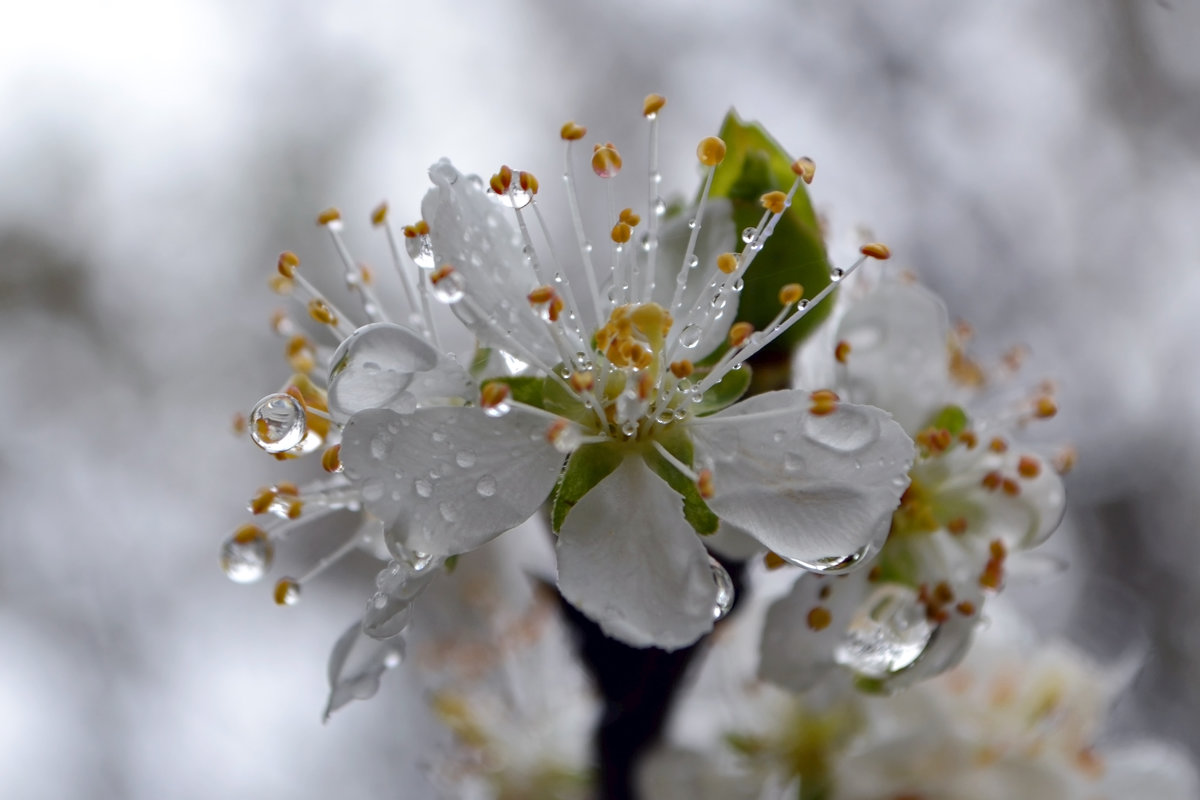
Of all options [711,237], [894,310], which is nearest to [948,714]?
[894,310]

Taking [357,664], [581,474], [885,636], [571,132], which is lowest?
[885,636]

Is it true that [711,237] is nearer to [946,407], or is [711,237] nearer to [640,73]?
[946,407]

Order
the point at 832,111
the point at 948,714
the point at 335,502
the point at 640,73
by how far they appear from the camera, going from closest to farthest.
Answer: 1. the point at 335,502
2. the point at 948,714
3. the point at 832,111
4. the point at 640,73

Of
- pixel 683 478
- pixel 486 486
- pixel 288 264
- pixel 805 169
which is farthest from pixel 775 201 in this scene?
pixel 288 264

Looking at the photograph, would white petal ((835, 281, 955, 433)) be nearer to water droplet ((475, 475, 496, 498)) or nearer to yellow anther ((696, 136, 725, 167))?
yellow anther ((696, 136, 725, 167))

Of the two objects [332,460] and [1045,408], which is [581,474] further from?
[1045,408]

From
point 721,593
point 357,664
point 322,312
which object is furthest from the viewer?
point 322,312
